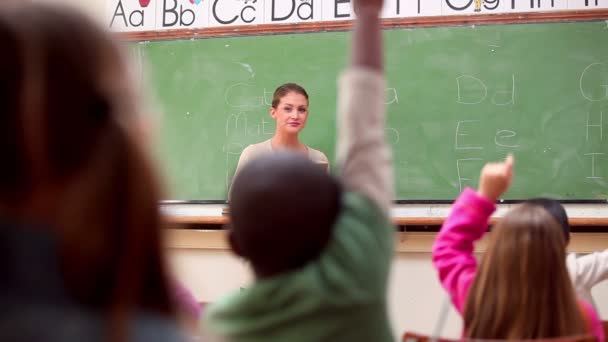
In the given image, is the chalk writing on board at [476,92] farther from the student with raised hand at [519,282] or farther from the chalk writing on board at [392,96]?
the student with raised hand at [519,282]

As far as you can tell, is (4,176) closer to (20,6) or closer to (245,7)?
(20,6)

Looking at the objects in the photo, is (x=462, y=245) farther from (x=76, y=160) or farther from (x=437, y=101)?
(x=437, y=101)

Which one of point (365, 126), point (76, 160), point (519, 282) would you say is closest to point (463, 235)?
point (519, 282)

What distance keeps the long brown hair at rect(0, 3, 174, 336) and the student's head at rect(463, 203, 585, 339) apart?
985mm

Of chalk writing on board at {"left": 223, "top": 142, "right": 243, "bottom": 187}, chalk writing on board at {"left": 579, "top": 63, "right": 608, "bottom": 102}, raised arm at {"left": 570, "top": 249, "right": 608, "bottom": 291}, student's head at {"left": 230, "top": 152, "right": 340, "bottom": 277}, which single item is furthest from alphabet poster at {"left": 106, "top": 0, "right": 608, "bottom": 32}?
student's head at {"left": 230, "top": 152, "right": 340, "bottom": 277}

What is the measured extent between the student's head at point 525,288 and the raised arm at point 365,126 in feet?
2.04

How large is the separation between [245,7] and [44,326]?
3.53 m

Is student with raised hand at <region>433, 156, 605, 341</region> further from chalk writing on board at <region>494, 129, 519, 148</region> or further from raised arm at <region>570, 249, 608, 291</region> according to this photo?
chalk writing on board at <region>494, 129, 519, 148</region>

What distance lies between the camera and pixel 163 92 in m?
3.95

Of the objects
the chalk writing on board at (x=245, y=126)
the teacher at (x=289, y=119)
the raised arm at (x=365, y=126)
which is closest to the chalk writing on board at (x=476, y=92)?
the teacher at (x=289, y=119)

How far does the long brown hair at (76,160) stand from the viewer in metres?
0.47

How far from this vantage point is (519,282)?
1304 mm

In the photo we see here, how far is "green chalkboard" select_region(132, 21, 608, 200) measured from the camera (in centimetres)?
338

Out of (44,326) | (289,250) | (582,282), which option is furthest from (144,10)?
(44,326)
